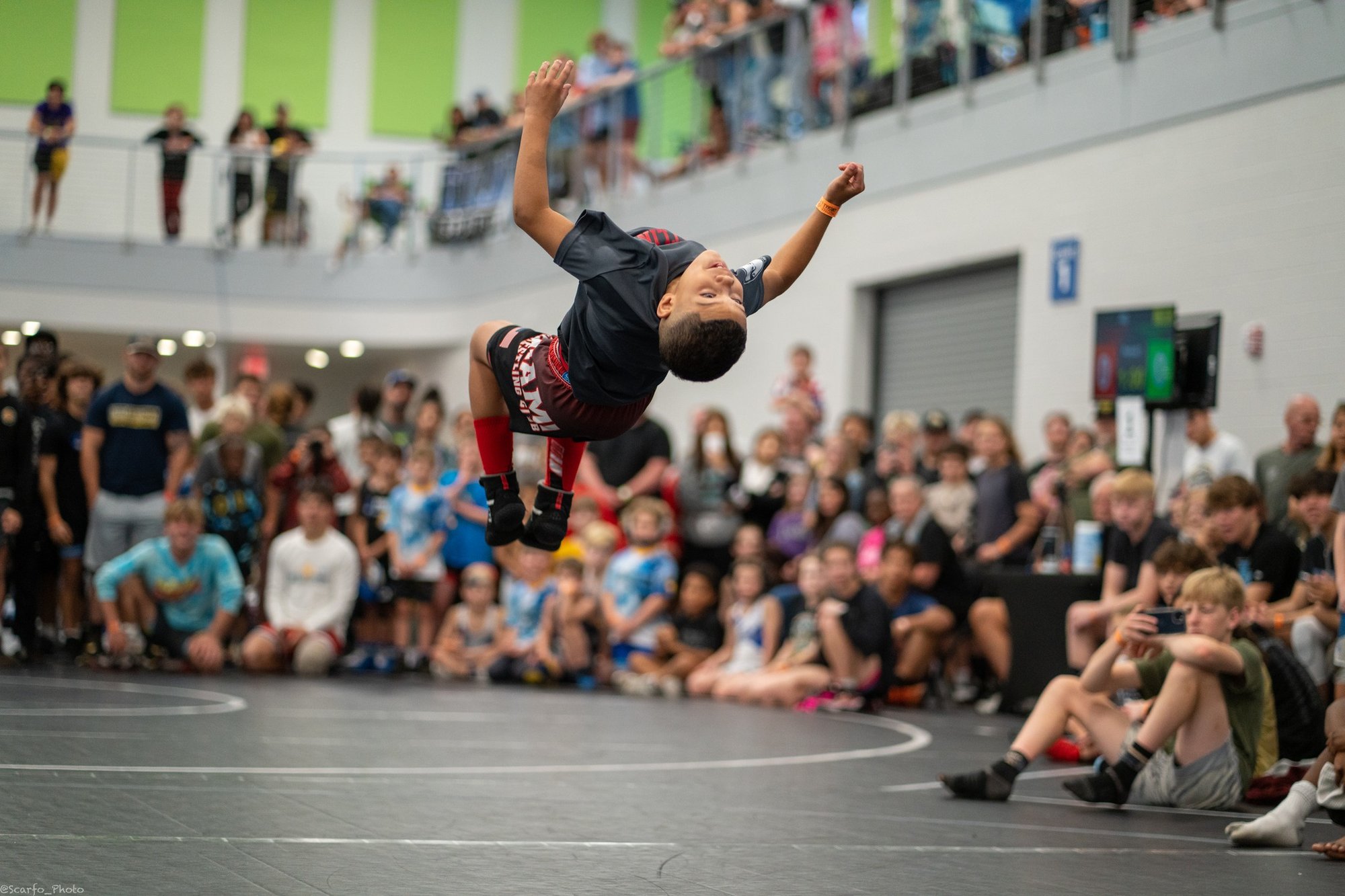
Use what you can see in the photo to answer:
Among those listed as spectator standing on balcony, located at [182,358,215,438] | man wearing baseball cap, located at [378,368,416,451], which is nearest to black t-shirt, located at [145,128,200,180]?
spectator standing on balcony, located at [182,358,215,438]

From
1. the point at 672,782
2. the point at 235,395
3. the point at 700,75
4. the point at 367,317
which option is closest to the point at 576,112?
the point at 700,75

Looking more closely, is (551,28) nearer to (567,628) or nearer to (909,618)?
(567,628)

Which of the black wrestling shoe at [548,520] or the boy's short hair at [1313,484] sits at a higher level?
the boy's short hair at [1313,484]

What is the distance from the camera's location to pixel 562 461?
204 inches

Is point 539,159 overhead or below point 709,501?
overhead

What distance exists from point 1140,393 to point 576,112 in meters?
9.19

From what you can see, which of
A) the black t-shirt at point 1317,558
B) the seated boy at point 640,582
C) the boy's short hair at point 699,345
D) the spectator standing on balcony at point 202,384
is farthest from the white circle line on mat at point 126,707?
the black t-shirt at point 1317,558

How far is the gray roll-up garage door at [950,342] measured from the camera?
12.1 meters

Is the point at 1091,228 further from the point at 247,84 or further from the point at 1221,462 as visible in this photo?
the point at 247,84

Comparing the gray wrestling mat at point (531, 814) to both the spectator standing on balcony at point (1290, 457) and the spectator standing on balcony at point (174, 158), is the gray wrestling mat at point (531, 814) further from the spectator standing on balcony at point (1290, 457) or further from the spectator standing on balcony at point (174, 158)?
the spectator standing on balcony at point (174, 158)

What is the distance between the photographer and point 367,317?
19.6 meters

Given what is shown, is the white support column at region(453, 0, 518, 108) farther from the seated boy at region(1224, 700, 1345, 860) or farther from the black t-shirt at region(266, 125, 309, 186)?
the seated boy at region(1224, 700, 1345, 860)

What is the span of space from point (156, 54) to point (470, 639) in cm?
1400

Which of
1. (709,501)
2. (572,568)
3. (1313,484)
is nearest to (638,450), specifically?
(709,501)
